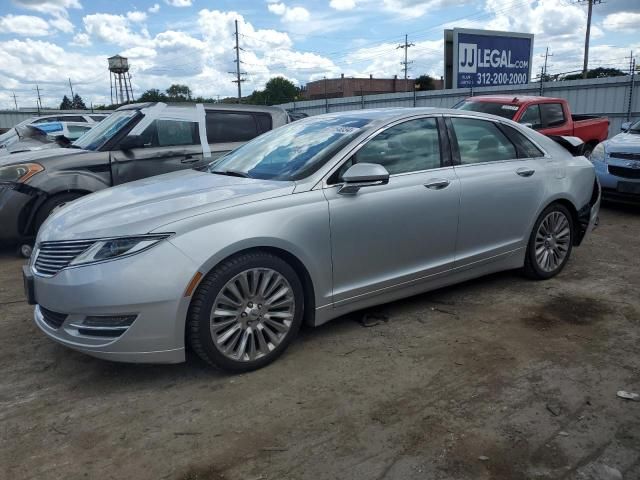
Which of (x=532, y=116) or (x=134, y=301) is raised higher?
(x=532, y=116)

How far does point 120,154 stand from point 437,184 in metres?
4.10

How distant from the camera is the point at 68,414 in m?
2.94

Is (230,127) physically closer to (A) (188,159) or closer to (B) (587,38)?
(A) (188,159)

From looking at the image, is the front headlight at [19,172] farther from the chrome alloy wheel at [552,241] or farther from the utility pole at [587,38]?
the utility pole at [587,38]

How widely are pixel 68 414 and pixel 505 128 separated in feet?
13.0

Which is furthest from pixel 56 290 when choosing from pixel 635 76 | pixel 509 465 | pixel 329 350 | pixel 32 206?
pixel 635 76

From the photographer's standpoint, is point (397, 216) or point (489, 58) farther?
point (489, 58)

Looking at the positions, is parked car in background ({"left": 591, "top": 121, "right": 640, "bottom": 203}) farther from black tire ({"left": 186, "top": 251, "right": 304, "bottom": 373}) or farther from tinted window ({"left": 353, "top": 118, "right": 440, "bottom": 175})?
black tire ({"left": 186, "top": 251, "right": 304, "bottom": 373})

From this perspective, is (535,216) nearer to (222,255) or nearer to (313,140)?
(313,140)

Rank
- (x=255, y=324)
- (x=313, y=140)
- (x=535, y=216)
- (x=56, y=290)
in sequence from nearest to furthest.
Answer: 1. (x=56, y=290)
2. (x=255, y=324)
3. (x=313, y=140)
4. (x=535, y=216)

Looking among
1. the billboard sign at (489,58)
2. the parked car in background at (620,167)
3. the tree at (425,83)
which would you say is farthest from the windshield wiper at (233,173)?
the tree at (425,83)

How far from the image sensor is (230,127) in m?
7.22

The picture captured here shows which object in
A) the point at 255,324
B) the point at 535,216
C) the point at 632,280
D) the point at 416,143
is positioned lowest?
the point at 632,280

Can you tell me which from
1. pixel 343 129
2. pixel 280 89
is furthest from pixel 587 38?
pixel 280 89
